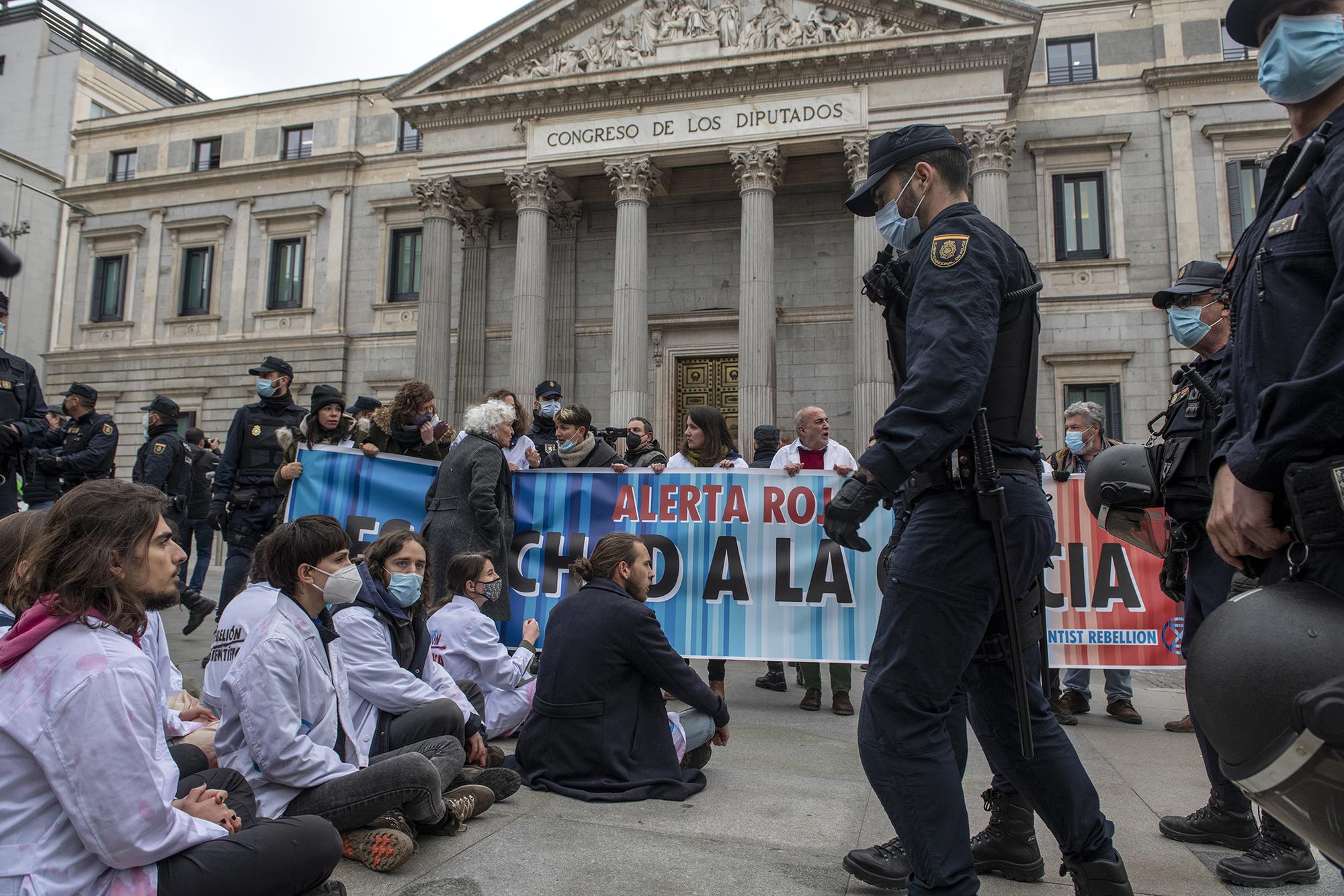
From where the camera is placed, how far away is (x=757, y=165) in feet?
68.0

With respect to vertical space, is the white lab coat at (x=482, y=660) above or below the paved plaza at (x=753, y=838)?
above

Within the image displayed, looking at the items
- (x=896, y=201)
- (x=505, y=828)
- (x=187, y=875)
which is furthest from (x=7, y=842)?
(x=896, y=201)

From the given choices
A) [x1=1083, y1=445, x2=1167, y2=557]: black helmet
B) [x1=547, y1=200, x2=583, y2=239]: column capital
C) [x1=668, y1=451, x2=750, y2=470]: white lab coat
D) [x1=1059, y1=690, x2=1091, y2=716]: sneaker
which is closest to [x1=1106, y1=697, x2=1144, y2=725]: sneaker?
[x1=1059, y1=690, x2=1091, y2=716]: sneaker

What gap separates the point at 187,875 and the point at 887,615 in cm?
203

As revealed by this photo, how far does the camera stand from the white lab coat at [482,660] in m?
5.34

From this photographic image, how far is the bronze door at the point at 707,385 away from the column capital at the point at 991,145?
7.34m

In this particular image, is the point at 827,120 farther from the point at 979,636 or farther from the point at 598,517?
the point at 979,636

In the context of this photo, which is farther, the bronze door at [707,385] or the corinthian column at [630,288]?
the bronze door at [707,385]

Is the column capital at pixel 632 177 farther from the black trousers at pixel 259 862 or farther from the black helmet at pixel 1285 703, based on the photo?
the black helmet at pixel 1285 703

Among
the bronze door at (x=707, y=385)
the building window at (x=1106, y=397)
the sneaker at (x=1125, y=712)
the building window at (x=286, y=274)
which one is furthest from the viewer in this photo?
the building window at (x=286, y=274)

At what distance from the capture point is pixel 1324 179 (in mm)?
2045

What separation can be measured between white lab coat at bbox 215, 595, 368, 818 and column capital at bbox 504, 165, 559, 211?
20.1m

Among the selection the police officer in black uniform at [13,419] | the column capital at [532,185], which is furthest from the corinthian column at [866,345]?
the police officer in black uniform at [13,419]

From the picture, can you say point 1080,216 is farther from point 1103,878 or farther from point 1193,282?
point 1103,878
